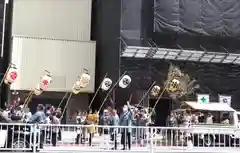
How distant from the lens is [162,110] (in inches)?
1102

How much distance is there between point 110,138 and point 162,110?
31.5ft

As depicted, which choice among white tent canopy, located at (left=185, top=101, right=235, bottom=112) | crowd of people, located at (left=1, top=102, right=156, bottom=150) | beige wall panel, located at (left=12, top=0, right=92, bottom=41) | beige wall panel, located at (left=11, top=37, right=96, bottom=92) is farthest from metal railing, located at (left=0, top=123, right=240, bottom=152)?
beige wall panel, located at (left=12, top=0, right=92, bottom=41)

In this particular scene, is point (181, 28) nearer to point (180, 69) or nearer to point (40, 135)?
point (180, 69)

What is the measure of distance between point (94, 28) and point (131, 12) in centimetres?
604

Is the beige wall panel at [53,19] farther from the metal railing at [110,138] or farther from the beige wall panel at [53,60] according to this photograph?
the metal railing at [110,138]

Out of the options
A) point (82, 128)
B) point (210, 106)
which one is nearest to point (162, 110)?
point (210, 106)

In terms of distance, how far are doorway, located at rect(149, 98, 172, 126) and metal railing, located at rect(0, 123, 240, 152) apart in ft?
22.4

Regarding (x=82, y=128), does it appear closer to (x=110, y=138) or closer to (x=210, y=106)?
(x=110, y=138)

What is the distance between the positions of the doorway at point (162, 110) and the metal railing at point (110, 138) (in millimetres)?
6824

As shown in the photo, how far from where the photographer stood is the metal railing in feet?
55.3

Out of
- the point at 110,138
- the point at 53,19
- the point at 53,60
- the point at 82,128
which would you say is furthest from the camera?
the point at 53,19

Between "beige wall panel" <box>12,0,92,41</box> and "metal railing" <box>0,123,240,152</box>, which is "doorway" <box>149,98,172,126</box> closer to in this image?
"metal railing" <box>0,123,240,152</box>

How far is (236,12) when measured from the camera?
28875mm

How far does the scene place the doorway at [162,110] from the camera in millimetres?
27672
